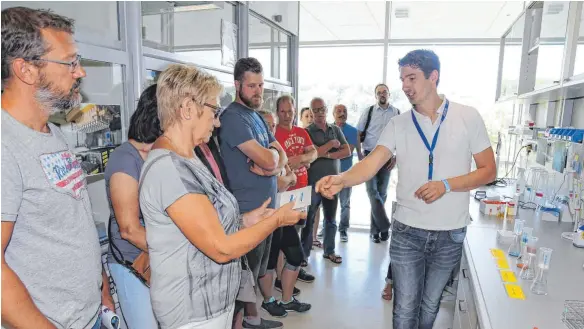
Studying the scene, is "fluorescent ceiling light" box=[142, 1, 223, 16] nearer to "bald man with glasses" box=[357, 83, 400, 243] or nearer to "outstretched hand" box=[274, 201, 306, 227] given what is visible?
"outstretched hand" box=[274, 201, 306, 227]

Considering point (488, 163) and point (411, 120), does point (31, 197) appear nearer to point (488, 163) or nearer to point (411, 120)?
point (411, 120)

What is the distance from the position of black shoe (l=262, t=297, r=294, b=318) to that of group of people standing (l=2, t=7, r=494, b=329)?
38.8 inches

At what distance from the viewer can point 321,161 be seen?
11.9ft

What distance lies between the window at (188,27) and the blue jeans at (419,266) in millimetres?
1824

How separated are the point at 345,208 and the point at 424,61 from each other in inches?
113

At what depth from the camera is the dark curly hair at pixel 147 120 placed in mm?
1501

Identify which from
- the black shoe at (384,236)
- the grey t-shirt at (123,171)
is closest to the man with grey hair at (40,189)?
the grey t-shirt at (123,171)

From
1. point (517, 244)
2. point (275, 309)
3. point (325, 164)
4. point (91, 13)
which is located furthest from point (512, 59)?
point (91, 13)

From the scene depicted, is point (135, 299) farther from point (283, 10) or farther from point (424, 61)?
point (283, 10)

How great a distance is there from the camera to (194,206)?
1028 millimetres

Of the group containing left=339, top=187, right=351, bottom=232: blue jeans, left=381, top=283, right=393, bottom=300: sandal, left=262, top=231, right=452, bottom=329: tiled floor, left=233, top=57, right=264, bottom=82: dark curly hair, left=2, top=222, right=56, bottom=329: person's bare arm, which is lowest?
left=262, top=231, right=452, bottom=329: tiled floor

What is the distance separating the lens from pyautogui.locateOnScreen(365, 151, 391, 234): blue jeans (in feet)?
13.9

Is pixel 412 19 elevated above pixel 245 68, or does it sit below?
above

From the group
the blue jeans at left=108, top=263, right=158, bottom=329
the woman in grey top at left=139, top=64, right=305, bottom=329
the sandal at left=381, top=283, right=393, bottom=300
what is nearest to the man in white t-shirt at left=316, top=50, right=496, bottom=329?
the woman in grey top at left=139, top=64, right=305, bottom=329
